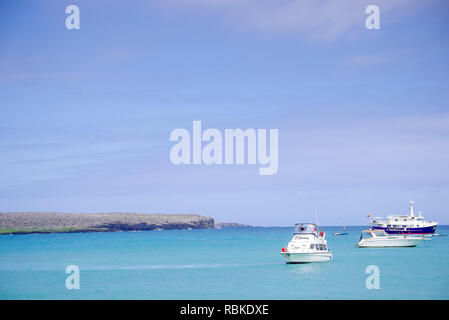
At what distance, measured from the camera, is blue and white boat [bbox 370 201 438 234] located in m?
89.4

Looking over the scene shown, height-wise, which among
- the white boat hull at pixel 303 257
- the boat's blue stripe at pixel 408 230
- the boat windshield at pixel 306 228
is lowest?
the boat's blue stripe at pixel 408 230

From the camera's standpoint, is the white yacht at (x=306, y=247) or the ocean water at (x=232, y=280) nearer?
the ocean water at (x=232, y=280)

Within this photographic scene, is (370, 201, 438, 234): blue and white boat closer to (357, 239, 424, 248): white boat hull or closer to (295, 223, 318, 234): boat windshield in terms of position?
(357, 239, 424, 248): white boat hull

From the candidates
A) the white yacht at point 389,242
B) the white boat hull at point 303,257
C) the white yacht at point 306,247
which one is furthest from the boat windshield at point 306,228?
the white yacht at point 389,242

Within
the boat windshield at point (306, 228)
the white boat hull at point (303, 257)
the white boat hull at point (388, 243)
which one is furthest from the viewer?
the white boat hull at point (388, 243)

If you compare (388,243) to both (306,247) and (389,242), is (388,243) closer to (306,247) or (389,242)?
(389,242)

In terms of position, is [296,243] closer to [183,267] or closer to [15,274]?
[183,267]

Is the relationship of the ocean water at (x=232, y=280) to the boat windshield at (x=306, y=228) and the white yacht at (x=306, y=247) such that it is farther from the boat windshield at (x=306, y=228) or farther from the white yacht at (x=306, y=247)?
the boat windshield at (x=306, y=228)

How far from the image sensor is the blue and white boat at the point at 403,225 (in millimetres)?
89375

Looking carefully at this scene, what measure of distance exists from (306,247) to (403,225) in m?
51.0

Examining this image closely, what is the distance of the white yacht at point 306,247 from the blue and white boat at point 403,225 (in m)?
46.6

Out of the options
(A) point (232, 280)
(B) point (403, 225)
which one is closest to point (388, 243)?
(B) point (403, 225)

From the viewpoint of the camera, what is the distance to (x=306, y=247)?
44.6 metres
